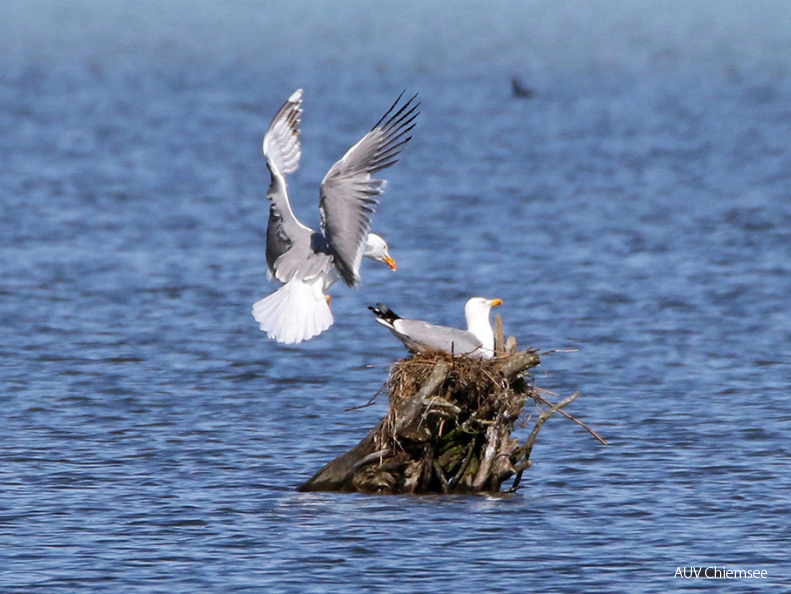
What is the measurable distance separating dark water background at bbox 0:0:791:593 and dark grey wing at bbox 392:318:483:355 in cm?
103

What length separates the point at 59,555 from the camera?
387 inches

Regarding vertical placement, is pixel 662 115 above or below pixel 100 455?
above

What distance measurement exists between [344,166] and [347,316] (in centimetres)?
722

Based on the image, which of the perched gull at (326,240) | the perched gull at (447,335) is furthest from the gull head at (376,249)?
the perched gull at (447,335)

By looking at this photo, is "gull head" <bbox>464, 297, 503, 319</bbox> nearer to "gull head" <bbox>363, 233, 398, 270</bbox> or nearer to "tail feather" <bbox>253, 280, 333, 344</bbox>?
"tail feather" <bbox>253, 280, 333, 344</bbox>

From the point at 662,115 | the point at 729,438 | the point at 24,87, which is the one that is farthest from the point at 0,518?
the point at 24,87

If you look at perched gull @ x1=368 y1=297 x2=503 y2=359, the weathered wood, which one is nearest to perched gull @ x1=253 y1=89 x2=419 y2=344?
perched gull @ x1=368 y1=297 x2=503 y2=359

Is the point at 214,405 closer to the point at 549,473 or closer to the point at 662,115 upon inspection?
the point at 549,473

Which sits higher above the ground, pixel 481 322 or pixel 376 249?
pixel 376 249

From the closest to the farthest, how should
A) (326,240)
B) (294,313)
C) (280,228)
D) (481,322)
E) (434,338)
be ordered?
(434,338)
(481,322)
(294,313)
(326,240)
(280,228)

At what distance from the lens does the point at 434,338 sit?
10.4 m

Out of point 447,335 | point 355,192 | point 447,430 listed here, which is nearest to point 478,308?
point 447,335

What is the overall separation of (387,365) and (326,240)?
143 cm

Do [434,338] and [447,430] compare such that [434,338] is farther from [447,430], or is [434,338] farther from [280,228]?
[280,228]
